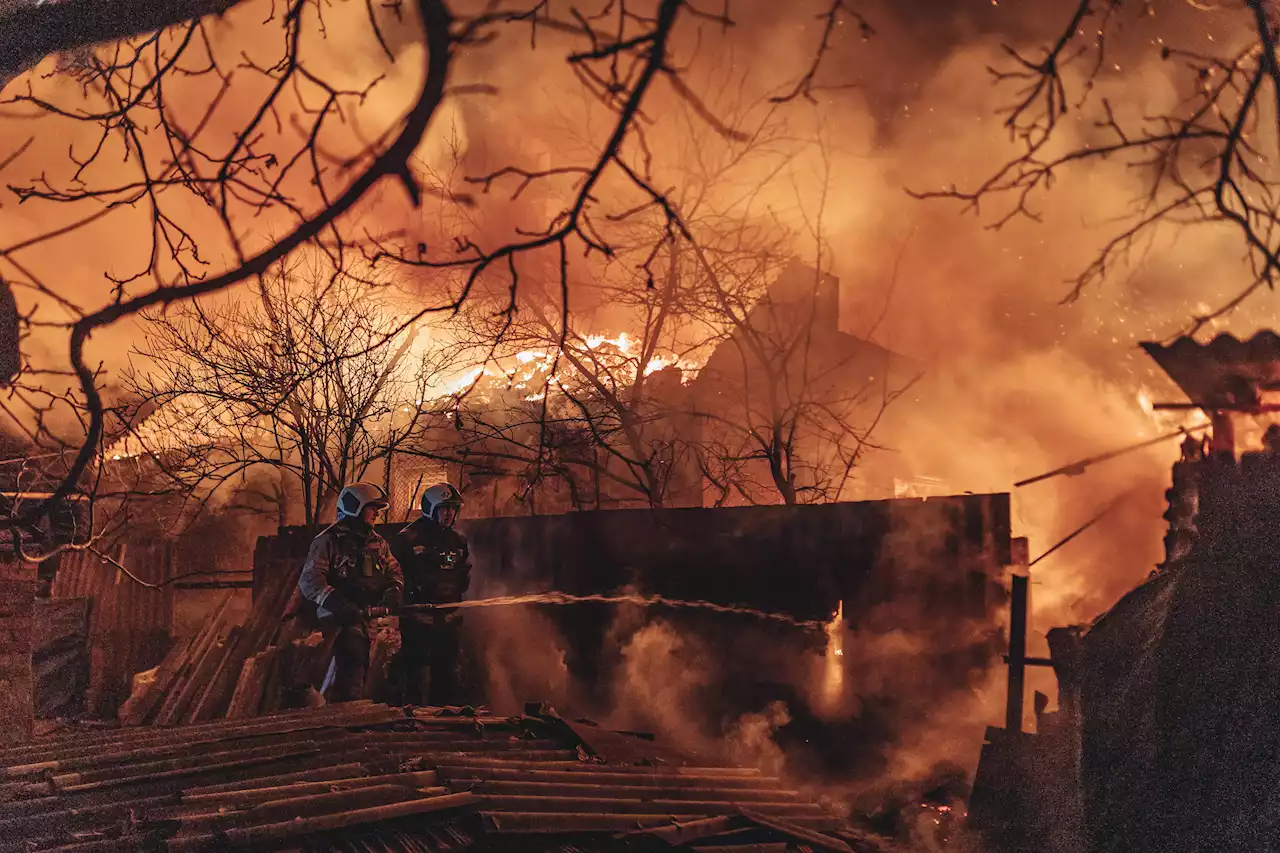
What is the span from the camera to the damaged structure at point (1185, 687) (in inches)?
176

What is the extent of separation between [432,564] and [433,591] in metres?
0.24

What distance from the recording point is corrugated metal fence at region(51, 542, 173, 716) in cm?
1469

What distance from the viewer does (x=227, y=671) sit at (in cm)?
882

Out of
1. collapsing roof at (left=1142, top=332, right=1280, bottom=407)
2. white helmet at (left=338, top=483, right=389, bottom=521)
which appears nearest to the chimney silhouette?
collapsing roof at (left=1142, top=332, right=1280, bottom=407)

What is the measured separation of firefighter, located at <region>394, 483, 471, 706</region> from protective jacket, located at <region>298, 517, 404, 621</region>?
23.3 inches

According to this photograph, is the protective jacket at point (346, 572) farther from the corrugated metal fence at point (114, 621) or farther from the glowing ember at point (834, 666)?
the corrugated metal fence at point (114, 621)

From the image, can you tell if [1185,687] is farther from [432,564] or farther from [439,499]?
[432,564]

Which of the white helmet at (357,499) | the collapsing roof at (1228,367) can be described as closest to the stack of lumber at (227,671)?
the white helmet at (357,499)

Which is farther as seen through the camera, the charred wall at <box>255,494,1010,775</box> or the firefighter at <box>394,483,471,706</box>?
the firefighter at <box>394,483,471,706</box>

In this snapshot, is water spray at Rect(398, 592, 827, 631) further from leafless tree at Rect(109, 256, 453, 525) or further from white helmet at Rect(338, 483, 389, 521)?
leafless tree at Rect(109, 256, 453, 525)

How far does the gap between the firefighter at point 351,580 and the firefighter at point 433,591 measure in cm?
61

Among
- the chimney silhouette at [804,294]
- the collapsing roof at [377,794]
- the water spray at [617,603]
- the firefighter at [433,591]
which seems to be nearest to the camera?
the collapsing roof at [377,794]

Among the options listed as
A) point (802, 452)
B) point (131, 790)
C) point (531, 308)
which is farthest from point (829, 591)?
point (531, 308)

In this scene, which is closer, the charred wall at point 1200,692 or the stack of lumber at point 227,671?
the charred wall at point 1200,692
